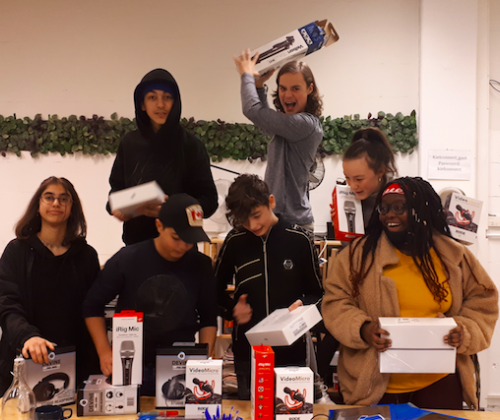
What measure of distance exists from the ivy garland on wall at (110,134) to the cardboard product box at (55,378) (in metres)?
1.11

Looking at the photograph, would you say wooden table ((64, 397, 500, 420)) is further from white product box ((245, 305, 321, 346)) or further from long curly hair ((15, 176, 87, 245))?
long curly hair ((15, 176, 87, 245))

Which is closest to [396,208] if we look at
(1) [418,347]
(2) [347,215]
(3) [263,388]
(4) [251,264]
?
(2) [347,215]

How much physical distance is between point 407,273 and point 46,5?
8.48ft

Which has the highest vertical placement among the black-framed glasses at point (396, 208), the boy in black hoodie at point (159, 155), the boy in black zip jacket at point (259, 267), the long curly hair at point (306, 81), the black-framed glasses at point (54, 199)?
the long curly hair at point (306, 81)

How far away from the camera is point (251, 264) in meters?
1.97

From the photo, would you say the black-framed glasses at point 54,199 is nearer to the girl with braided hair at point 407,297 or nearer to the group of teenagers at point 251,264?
the group of teenagers at point 251,264

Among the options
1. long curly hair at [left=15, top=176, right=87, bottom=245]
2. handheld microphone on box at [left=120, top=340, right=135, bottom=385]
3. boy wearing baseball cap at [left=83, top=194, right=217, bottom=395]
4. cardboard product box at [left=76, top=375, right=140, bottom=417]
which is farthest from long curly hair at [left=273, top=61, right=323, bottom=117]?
cardboard product box at [left=76, top=375, right=140, bottom=417]

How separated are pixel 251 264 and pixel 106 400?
2.62 ft

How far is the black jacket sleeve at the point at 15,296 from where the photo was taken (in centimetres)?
173

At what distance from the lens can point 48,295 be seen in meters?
1.86

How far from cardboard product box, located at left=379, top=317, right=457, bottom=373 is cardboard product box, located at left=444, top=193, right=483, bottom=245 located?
1.55ft

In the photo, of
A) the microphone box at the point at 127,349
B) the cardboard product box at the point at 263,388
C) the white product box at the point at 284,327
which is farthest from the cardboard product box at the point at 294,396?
the microphone box at the point at 127,349

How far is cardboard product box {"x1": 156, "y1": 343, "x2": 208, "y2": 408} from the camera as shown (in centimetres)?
166

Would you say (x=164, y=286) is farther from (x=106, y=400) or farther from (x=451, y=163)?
(x=451, y=163)
